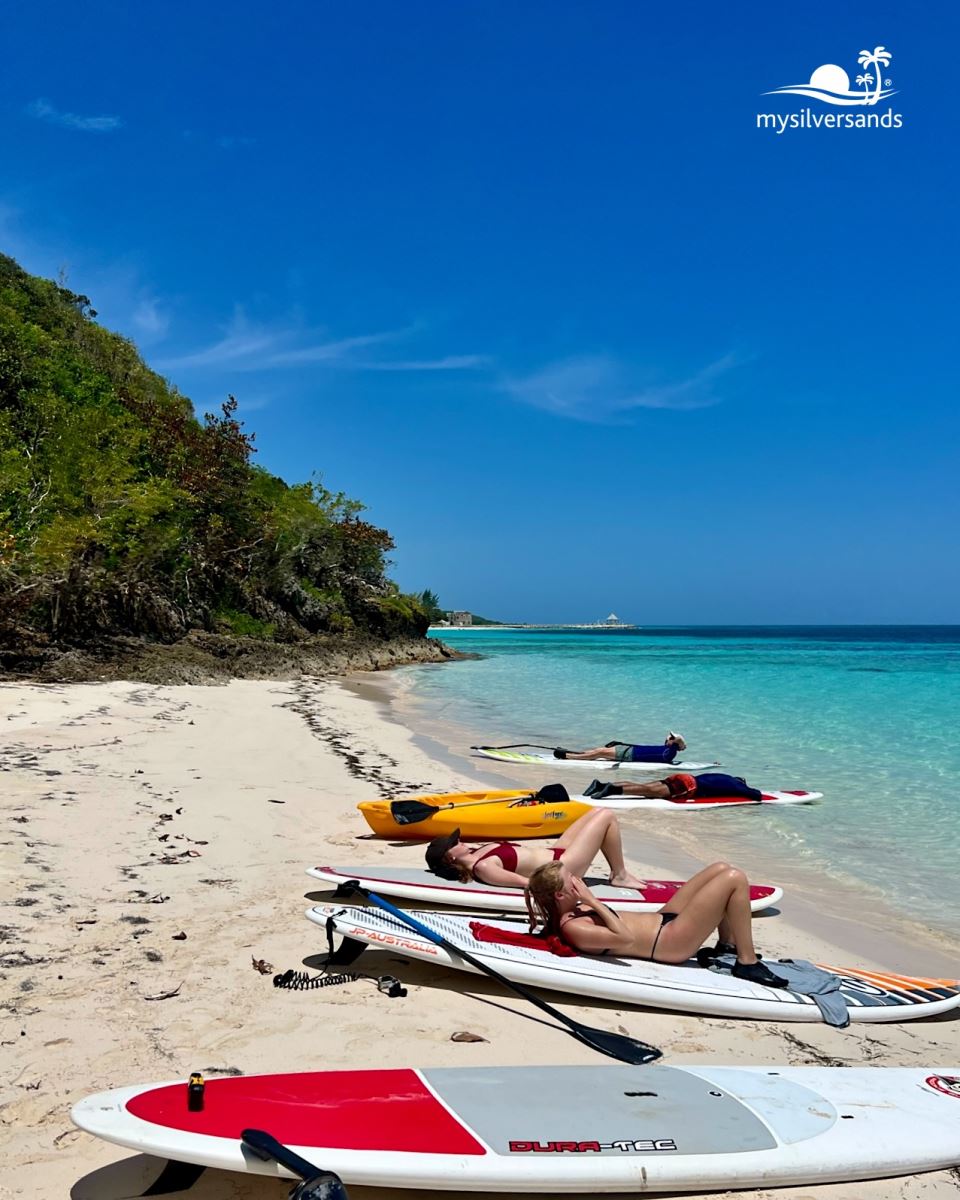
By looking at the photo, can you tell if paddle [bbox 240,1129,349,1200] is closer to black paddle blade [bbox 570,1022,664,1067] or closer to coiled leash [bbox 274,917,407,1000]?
black paddle blade [bbox 570,1022,664,1067]

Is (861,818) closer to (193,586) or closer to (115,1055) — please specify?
(115,1055)

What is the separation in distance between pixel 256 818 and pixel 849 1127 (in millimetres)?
5614

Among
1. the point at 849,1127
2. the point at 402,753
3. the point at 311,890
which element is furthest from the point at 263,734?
the point at 849,1127

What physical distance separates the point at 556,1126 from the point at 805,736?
1355 centimetres

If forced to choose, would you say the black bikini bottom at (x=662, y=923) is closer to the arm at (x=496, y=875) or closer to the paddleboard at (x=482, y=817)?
the arm at (x=496, y=875)

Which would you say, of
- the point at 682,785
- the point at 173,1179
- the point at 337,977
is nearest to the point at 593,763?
the point at 682,785

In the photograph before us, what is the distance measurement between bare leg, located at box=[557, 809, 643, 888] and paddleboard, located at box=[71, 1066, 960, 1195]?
2.23 metres

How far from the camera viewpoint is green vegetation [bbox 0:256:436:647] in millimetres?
18156

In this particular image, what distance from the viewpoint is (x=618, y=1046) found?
136 inches

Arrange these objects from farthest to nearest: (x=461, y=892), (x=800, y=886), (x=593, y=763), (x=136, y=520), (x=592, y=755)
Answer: (x=136, y=520) → (x=592, y=755) → (x=593, y=763) → (x=800, y=886) → (x=461, y=892)

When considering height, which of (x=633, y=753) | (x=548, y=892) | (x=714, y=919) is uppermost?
(x=548, y=892)

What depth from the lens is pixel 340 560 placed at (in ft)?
119

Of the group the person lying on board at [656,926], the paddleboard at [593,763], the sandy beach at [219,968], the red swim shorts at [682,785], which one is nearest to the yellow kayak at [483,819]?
the sandy beach at [219,968]

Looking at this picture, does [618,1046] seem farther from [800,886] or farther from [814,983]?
[800,886]
